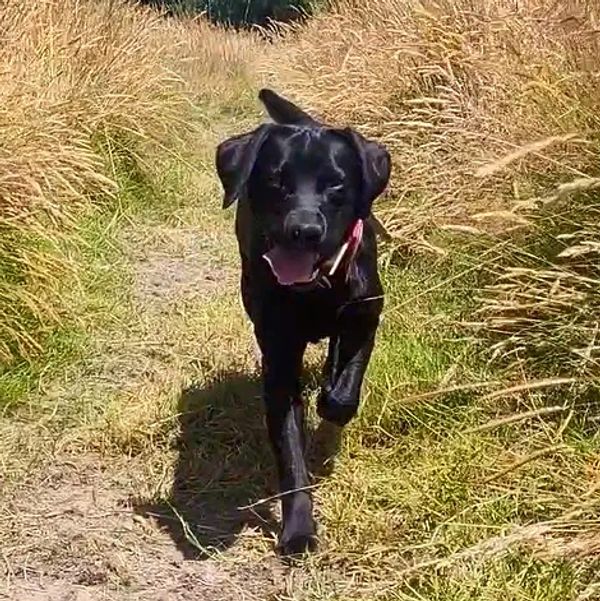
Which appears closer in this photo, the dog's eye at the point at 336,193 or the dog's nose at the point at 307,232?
the dog's nose at the point at 307,232

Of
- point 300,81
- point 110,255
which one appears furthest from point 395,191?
point 300,81

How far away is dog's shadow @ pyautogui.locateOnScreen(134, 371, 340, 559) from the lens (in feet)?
9.38

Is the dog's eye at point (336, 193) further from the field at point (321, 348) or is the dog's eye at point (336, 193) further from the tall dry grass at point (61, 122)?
the tall dry grass at point (61, 122)

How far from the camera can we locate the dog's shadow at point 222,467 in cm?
286

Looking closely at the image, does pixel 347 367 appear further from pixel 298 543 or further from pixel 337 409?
pixel 298 543

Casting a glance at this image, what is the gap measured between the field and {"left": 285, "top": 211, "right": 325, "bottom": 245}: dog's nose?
1.62 feet

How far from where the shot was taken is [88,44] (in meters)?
5.84

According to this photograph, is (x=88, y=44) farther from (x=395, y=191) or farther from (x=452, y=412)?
(x=452, y=412)

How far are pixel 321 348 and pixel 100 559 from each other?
131cm

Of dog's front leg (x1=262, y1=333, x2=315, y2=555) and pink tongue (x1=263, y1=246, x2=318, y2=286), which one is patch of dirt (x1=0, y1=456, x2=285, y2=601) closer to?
dog's front leg (x1=262, y1=333, x2=315, y2=555)

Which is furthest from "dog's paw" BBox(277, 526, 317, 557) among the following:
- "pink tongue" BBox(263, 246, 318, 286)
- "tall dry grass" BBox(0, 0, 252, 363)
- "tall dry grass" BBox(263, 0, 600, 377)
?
"tall dry grass" BBox(0, 0, 252, 363)

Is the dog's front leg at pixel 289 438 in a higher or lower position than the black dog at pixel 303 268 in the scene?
lower

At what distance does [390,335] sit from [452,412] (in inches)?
24.5

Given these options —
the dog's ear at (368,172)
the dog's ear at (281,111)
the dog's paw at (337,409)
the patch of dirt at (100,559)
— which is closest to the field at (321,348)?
the patch of dirt at (100,559)
